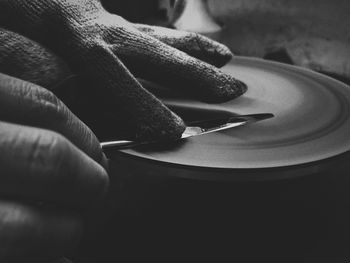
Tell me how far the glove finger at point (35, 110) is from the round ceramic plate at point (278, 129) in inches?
7.1

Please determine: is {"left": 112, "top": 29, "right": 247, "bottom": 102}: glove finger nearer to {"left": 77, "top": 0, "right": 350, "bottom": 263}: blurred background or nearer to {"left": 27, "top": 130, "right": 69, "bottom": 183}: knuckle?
{"left": 77, "top": 0, "right": 350, "bottom": 263}: blurred background

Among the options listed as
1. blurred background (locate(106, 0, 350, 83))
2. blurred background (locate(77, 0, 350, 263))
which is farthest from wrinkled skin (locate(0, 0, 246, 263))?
blurred background (locate(106, 0, 350, 83))

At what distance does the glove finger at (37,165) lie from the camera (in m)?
0.32

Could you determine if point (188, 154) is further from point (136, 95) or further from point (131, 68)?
point (131, 68)

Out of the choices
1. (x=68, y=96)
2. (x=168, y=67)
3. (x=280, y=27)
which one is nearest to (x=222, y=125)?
(x=168, y=67)

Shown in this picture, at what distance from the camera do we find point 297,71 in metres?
0.97

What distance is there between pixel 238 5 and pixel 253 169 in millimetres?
1128

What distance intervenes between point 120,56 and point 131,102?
0.46 ft

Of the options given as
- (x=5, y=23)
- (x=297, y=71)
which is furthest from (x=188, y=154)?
(x=297, y=71)

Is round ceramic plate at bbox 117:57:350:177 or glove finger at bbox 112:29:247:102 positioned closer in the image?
round ceramic plate at bbox 117:57:350:177

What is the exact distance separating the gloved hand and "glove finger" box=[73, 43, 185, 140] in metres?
0.21

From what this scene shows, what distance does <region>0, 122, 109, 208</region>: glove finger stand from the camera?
0.32m

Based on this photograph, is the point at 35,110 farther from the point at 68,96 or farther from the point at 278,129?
the point at 278,129

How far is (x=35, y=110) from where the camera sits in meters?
0.36
